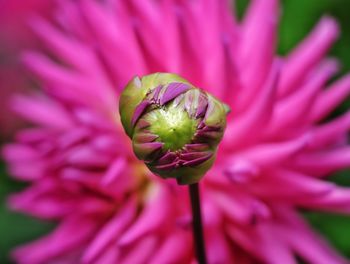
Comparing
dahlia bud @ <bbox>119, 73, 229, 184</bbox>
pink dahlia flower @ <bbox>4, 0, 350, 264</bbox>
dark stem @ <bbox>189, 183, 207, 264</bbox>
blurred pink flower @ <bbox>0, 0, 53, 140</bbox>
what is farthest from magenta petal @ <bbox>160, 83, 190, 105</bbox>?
blurred pink flower @ <bbox>0, 0, 53, 140</bbox>

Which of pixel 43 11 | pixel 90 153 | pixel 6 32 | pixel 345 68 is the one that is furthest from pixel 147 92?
pixel 6 32

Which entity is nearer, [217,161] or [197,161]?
[197,161]

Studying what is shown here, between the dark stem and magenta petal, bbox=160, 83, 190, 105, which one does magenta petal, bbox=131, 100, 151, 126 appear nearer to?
magenta petal, bbox=160, 83, 190, 105

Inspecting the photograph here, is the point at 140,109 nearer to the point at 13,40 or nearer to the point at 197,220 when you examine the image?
the point at 197,220

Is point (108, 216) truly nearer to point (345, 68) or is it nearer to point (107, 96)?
point (107, 96)

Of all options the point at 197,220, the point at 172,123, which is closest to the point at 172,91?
the point at 172,123

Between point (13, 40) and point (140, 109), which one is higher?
point (13, 40)

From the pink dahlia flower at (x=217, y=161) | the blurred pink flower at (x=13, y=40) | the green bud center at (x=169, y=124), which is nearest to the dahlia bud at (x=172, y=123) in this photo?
the green bud center at (x=169, y=124)
